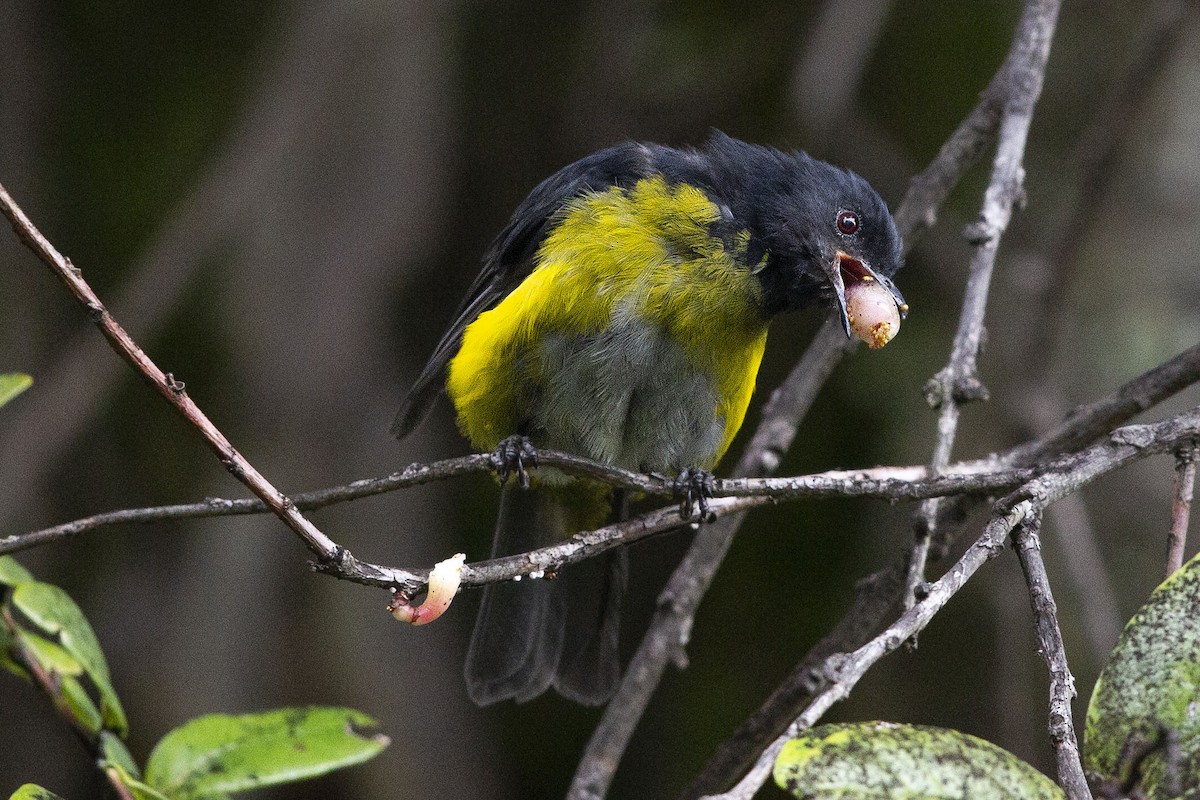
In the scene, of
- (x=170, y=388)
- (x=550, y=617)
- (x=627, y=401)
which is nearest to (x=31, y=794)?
(x=170, y=388)

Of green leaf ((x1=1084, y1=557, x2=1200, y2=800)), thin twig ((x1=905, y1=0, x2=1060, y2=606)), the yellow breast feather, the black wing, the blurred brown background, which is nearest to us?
green leaf ((x1=1084, y1=557, x2=1200, y2=800))

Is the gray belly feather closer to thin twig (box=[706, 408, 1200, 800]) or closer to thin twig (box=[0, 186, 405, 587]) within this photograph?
thin twig (box=[706, 408, 1200, 800])

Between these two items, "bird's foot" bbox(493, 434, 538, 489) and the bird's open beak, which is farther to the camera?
the bird's open beak

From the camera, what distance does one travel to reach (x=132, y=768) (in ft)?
6.84

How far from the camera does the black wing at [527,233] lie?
3.28m

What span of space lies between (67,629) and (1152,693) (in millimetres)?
1640

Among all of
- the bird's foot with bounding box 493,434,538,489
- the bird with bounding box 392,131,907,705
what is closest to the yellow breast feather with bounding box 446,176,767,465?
the bird with bounding box 392,131,907,705

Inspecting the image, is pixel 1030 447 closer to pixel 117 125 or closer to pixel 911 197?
pixel 911 197

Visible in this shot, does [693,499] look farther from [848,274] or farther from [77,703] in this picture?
[77,703]

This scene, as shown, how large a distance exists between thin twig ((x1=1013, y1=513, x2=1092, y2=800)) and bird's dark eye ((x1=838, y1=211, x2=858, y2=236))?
1.43m

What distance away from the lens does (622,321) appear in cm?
295

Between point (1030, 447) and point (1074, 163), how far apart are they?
269 centimetres

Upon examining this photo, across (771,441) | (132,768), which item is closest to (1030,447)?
(771,441)

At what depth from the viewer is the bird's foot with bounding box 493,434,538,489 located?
112 inches
